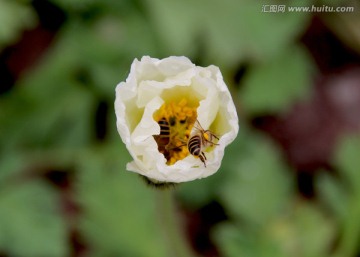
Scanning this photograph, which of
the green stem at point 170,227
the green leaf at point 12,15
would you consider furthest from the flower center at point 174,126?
the green leaf at point 12,15

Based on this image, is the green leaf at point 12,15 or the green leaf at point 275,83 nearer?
the green leaf at point 12,15

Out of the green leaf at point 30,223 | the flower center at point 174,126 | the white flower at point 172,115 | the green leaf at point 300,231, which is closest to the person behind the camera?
the white flower at point 172,115

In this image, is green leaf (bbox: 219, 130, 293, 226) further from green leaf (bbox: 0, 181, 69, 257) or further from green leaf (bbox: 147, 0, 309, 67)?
green leaf (bbox: 0, 181, 69, 257)

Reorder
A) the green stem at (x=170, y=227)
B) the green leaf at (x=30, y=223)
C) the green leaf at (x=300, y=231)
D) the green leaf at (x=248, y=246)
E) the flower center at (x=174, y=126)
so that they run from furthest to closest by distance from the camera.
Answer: the green leaf at (x=300, y=231)
the green leaf at (x=30, y=223)
the green leaf at (x=248, y=246)
the green stem at (x=170, y=227)
the flower center at (x=174, y=126)

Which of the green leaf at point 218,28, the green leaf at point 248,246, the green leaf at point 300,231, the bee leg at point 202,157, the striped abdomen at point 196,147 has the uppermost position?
the striped abdomen at point 196,147

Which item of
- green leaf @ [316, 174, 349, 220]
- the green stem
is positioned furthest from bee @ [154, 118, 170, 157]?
green leaf @ [316, 174, 349, 220]

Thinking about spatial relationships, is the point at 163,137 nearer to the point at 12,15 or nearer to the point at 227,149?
Result: the point at 227,149

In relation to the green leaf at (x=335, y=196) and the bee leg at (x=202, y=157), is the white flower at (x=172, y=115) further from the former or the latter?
the green leaf at (x=335, y=196)
